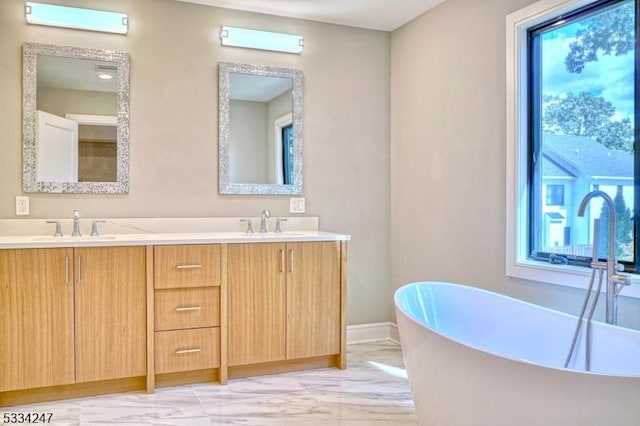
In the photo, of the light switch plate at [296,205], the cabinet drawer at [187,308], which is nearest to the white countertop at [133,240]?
the cabinet drawer at [187,308]

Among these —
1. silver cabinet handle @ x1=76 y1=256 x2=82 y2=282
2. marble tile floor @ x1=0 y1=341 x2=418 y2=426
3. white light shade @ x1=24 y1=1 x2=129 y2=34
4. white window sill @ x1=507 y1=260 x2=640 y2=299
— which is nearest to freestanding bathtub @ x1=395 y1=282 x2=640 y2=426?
white window sill @ x1=507 y1=260 x2=640 y2=299

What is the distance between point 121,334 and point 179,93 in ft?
5.27

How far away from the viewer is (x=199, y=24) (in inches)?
135

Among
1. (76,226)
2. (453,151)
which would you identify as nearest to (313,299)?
(453,151)

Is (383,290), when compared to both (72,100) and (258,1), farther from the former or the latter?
(72,100)

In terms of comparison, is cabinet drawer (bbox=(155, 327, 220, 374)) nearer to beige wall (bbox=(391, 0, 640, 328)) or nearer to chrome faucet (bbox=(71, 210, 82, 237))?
chrome faucet (bbox=(71, 210, 82, 237))

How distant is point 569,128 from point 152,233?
2.58 m

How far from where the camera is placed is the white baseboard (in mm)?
3910

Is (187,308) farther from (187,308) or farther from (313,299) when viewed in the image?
(313,299)

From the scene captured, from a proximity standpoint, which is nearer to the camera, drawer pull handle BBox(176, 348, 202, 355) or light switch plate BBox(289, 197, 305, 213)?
drawer pull handle BBox(176, 348, 202, 355)

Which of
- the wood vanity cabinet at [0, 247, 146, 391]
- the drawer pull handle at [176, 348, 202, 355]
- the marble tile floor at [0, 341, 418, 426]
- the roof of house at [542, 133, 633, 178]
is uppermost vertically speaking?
the roof of house at [542, 133, 633, 178]

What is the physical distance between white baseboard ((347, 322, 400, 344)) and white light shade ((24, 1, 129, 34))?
269cm

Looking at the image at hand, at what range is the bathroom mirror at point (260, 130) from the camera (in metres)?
3.49

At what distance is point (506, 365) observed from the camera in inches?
61.1
